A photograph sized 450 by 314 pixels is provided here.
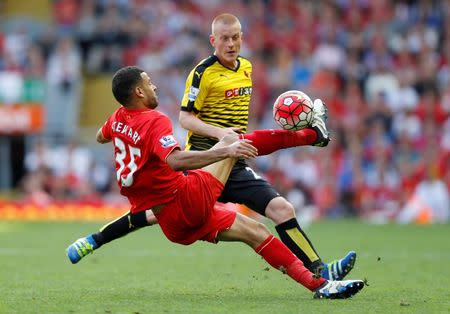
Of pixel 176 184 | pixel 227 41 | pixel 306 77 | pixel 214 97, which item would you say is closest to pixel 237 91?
pixel 214 97

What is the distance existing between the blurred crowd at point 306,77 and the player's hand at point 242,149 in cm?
1211

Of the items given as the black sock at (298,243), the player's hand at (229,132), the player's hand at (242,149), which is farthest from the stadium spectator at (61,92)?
the player's hand at (242,149)

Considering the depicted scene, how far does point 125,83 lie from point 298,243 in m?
1.97

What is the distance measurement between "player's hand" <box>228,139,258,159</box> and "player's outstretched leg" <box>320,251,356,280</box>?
1.18 m

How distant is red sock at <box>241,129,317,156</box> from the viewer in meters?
8.54

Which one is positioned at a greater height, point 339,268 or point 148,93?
point 148,93

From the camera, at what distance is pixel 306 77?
22.5m

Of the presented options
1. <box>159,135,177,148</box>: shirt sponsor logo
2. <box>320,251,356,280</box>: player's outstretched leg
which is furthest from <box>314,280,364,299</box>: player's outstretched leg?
<box>159,135,177,148</box>: shirt sponsor logo

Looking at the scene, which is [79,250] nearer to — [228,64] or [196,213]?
[196,213]

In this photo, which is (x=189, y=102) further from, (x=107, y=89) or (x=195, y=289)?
(x=107, y=89)

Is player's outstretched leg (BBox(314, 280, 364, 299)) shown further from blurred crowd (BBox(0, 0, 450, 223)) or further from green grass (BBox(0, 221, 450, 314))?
blurred crowd (BBox(0, 0, 450, 223))

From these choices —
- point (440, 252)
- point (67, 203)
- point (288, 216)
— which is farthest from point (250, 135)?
point (67, 203)

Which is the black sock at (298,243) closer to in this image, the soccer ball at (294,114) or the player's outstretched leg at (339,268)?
the player's outstretched leg at (339,268)

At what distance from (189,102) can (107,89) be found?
48.9ft
